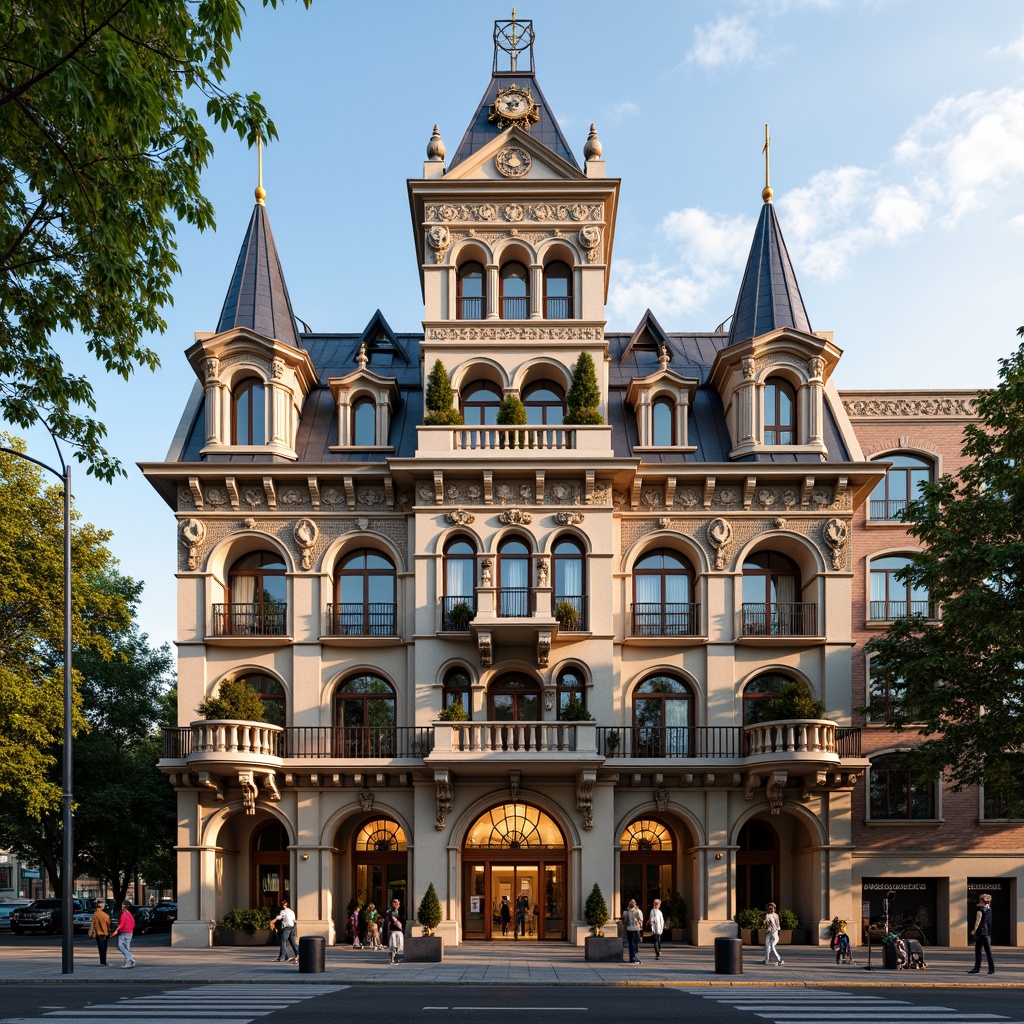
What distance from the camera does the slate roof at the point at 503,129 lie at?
123ft

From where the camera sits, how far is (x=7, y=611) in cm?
3628

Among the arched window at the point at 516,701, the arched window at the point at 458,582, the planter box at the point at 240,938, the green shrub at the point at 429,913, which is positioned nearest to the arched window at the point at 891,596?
the arched window at the point at 516,701

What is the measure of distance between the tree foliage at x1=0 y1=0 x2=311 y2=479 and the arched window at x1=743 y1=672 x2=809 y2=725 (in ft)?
81.3

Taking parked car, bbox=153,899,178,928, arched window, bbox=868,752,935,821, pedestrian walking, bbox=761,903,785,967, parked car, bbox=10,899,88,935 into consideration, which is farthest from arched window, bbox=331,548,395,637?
parked car, bbox=153,899,178,928

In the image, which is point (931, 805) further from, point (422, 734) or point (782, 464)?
point (422, 734)

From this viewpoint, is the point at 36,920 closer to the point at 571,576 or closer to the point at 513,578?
the point at 513,578

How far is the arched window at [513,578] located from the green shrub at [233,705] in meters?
7.54

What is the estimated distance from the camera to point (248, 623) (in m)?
34.9

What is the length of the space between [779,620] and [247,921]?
18010 millimetres

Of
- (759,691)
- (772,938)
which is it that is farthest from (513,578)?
(772,938)

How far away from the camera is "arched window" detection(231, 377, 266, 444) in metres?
35.6

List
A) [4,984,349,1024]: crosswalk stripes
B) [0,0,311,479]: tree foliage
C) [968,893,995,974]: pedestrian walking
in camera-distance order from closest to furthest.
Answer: [0,0,311,479]: tree foliage, [4,984,349,1024]: crosswalk stripes, [968,893,995,974]: pedestrian walking

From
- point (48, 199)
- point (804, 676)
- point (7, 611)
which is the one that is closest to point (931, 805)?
point (804, 676)

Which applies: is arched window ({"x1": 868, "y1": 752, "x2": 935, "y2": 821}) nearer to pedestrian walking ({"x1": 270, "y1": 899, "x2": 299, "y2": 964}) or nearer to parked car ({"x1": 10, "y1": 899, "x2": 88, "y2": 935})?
pedestrian walking ({"x1": 270, "y1": 899, "x2": 299, "y2": 964})
